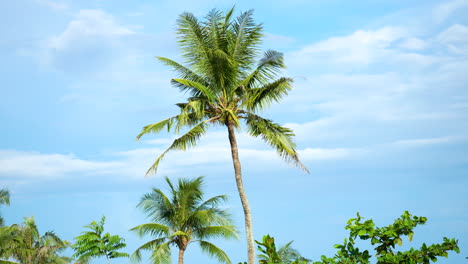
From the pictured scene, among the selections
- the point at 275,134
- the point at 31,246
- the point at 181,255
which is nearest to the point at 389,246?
the point at 275,134

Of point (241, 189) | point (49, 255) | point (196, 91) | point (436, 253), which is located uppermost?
point (196, 91)

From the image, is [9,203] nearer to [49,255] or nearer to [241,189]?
[49,255]

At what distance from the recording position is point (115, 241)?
27.6 m

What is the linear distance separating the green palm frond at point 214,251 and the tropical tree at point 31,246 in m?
7.12

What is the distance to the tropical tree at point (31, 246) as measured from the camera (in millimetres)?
27391

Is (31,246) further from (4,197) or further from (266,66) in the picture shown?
(266,66)

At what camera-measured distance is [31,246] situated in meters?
28.7

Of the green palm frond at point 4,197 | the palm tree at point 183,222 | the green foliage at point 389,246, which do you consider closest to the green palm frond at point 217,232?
the palm tree at point 183,222

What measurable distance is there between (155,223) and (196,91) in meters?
7.41

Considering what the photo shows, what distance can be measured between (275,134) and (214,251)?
24.2ft

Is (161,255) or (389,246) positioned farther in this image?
(161,255)

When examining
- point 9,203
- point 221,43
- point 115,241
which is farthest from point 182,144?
point 9,203

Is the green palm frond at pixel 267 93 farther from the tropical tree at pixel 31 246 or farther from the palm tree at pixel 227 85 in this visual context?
the tropical tree at pixel 31 246

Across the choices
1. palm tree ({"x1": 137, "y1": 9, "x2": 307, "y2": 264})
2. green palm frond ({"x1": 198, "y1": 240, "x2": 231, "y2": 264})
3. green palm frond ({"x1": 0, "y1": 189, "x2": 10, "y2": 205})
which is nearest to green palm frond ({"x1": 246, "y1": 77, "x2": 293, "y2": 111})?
palm tree ({"x1": 137, "y1": 9, "x2": 307, "y2": 264})
